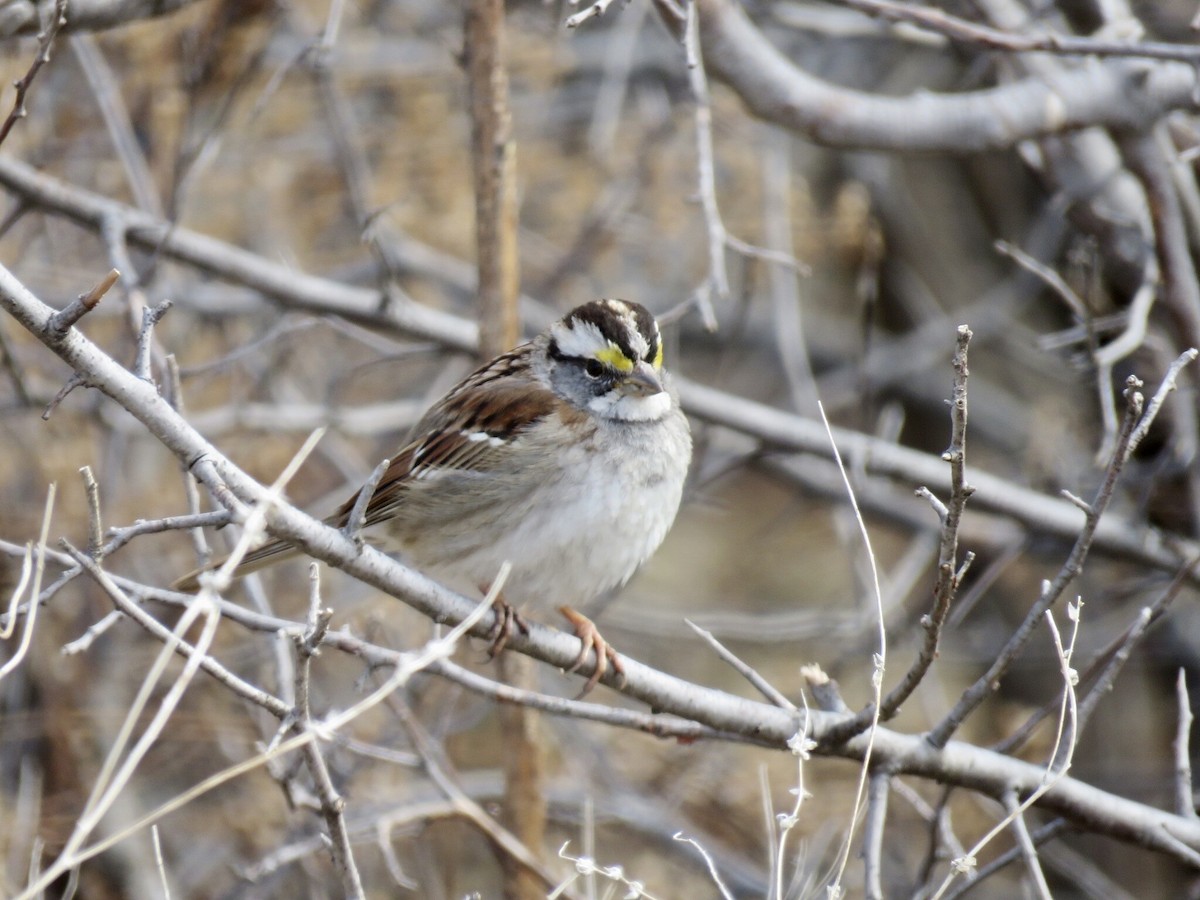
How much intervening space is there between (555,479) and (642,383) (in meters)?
0.39

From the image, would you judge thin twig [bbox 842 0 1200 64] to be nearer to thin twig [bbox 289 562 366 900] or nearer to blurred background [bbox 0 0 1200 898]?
blurred background [bbox 0 0 1200 898]

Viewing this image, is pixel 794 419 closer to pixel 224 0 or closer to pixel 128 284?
pixel 128 284

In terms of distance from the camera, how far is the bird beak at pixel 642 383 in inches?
147

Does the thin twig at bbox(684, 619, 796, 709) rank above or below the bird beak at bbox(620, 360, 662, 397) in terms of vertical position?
below

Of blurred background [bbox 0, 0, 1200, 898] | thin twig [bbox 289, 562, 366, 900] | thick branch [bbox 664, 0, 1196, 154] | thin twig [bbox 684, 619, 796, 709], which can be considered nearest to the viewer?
thin twig [bbox 289, 562, 366, 900]

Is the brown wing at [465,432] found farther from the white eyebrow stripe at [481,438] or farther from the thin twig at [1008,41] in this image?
the thin twig at [1008,41]

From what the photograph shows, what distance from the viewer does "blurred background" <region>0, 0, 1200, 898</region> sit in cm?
490

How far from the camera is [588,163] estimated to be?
7.29 meters

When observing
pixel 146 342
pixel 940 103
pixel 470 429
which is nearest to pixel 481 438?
pixel 470 429

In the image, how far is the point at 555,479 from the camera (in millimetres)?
3594

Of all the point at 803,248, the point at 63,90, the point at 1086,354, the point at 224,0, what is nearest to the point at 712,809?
the point at 1086,354

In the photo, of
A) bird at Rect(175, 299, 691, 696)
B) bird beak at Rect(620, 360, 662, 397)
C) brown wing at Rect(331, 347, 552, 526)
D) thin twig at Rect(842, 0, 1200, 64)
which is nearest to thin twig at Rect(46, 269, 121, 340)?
bird at Rect(175, 299, 691, 696)

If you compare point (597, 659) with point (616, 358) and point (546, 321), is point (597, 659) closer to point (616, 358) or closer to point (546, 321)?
point (616, 358)

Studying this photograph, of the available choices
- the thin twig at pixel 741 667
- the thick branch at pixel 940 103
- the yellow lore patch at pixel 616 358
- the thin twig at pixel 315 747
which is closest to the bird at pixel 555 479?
the yellow lore patch at pixel 616 358
